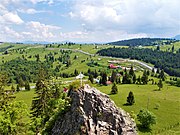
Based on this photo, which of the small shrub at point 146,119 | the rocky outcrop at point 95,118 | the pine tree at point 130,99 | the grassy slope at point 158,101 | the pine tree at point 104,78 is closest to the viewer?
the rocky outcrop at point 95,118

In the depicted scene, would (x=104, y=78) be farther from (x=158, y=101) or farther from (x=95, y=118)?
(x=95, y=118)

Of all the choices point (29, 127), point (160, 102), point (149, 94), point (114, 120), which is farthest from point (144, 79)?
point (114, 120)

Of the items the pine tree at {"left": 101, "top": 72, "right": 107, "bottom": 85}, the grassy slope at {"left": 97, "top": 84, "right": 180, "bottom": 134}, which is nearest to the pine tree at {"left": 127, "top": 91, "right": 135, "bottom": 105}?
the grassy slope at {"left": 97, "top": 84, "right": 180, "bottom": 134}

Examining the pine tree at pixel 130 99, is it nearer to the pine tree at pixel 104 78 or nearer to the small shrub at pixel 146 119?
the small shrub at pixel 146 119

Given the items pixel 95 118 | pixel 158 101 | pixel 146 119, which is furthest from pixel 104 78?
pixel 95 118

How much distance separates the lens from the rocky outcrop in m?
35.0

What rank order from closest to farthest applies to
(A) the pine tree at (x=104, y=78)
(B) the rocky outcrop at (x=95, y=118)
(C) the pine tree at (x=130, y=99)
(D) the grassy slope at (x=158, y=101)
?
(B) the rocky outcrop at (x=95, y=118)
(D) the grassy slope at (x=158, y=101)
(C) the pine tree at (x=130, y=99)
(A) the pine tree at (x=104, y=78)

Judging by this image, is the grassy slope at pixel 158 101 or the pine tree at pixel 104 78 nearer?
the grassy slope at pixel 158 101

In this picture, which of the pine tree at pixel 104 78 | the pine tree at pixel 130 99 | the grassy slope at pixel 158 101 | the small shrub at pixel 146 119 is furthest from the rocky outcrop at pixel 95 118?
the pine tree at pixel 104 78

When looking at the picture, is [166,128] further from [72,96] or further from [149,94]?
[72,96]

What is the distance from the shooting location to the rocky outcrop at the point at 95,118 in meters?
35.0

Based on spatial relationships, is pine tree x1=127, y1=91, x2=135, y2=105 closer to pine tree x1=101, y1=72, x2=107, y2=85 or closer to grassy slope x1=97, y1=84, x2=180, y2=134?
grassy slope x1=97, y1=84, x2=180, y2=134

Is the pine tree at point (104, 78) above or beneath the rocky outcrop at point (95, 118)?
beneath

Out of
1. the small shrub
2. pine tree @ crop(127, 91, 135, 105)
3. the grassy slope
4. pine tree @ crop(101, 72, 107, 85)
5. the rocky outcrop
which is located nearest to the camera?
the rocky outcrop
